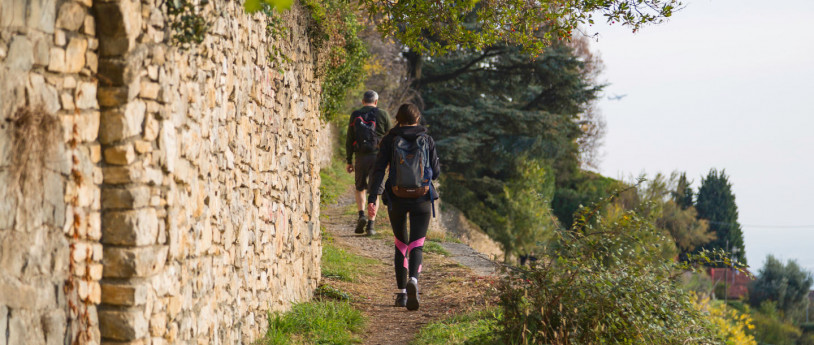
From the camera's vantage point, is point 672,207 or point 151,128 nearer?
point 151,128

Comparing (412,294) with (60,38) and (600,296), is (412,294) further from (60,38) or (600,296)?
(60,38)

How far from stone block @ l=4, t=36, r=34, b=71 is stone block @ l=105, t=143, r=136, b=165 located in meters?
0.61

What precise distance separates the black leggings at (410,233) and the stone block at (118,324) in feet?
10.9

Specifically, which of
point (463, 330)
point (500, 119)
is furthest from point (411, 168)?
point (500, 119)

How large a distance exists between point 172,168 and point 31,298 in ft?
3.43

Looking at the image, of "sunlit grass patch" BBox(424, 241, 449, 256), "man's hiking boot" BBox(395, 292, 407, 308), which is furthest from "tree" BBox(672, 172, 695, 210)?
"man's hiking boot" BBox(395, 292, 407, 308)

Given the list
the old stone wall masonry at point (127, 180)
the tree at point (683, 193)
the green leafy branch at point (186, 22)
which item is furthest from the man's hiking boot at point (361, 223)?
the tree at point (683, 193)

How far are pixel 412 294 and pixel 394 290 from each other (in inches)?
71.5

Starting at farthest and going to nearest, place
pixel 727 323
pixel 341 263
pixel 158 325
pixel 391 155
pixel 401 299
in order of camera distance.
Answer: pixel 727 323, pixel 341 263, pixel 401 299, pixel 391 155, pixel 158 325

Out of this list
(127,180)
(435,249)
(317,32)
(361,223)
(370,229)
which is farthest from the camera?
(370,229)

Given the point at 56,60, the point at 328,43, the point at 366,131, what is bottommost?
the point at 56,60

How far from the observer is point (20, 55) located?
2852mm

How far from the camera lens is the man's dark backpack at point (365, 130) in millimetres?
9289

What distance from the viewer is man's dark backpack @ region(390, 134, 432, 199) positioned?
6480 millimetres
